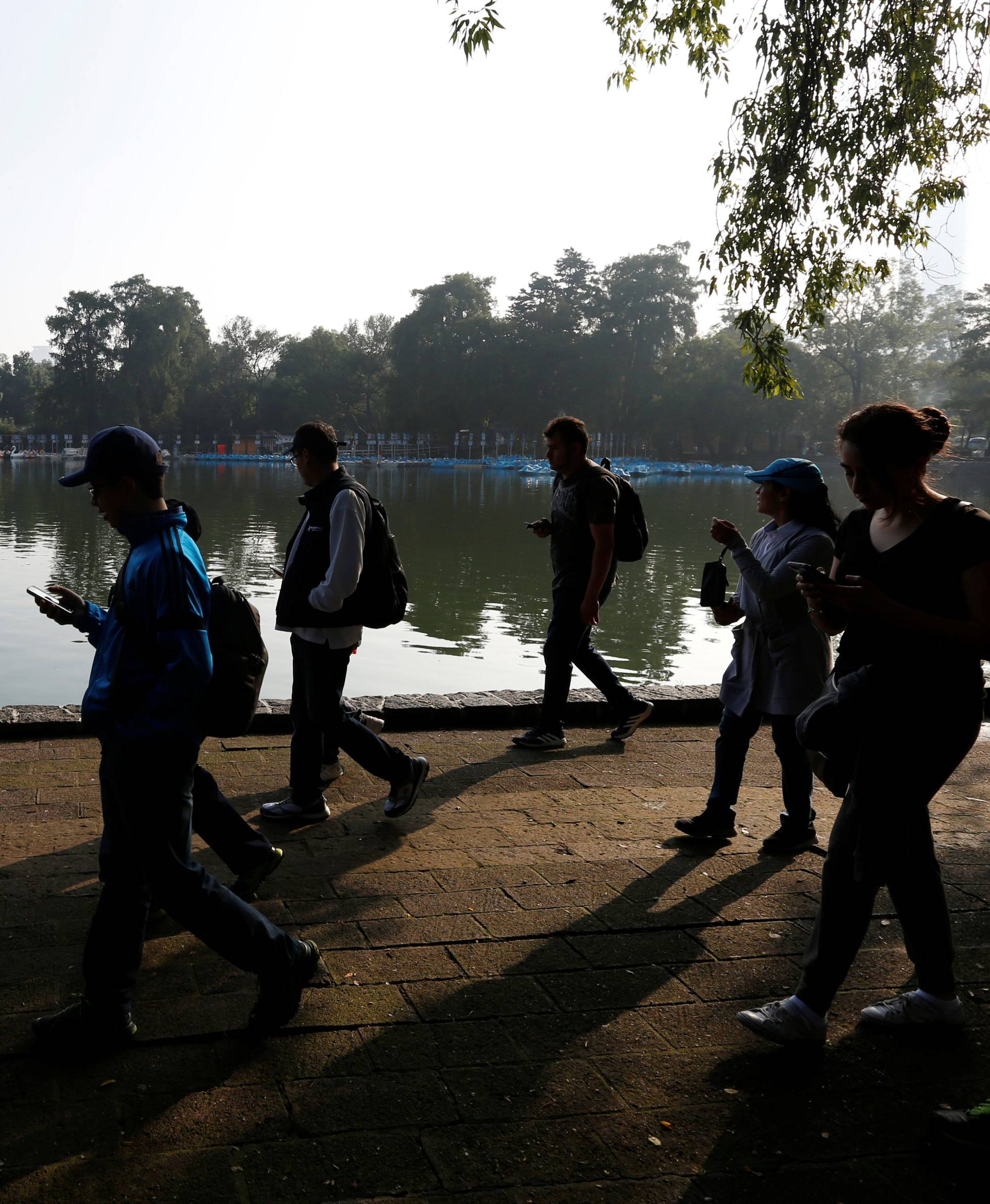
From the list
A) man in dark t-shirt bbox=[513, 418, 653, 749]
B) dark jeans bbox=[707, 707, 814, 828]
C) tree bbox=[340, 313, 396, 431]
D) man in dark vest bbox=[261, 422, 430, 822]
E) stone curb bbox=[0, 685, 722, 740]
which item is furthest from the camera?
tree bbox=[340, 313, 396, 431]

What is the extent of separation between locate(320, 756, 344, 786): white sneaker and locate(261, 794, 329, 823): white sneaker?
0.51m

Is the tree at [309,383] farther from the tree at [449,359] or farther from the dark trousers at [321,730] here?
the dark trousers at [321,730]

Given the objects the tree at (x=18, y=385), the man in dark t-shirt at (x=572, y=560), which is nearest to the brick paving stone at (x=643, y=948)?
the man in dark t-shirt at (x=572, y=560)

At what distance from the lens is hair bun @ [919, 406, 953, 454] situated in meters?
2.61

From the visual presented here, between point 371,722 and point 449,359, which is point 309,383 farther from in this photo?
point 371,722

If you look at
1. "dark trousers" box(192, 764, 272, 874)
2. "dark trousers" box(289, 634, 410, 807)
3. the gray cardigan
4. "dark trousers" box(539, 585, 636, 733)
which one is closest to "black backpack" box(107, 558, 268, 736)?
"dark trousers" box(192, 764, 272, 874)

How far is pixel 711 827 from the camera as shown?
13.4 feet

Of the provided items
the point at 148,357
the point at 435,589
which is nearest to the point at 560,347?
the point at 148,357

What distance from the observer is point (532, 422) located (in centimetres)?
8581

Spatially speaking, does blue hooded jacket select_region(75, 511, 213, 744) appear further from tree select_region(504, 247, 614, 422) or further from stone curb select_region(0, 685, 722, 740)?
tree select_region(504, 247, 614, 422)

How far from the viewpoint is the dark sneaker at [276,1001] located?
102 inches

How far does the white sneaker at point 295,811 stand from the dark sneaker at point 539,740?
4.84 feet

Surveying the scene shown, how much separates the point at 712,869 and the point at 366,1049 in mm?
1649

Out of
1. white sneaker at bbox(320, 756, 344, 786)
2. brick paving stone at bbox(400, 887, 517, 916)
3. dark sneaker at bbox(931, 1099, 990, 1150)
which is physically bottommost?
white sneaker at bbox(320, 756, 344, 786)
